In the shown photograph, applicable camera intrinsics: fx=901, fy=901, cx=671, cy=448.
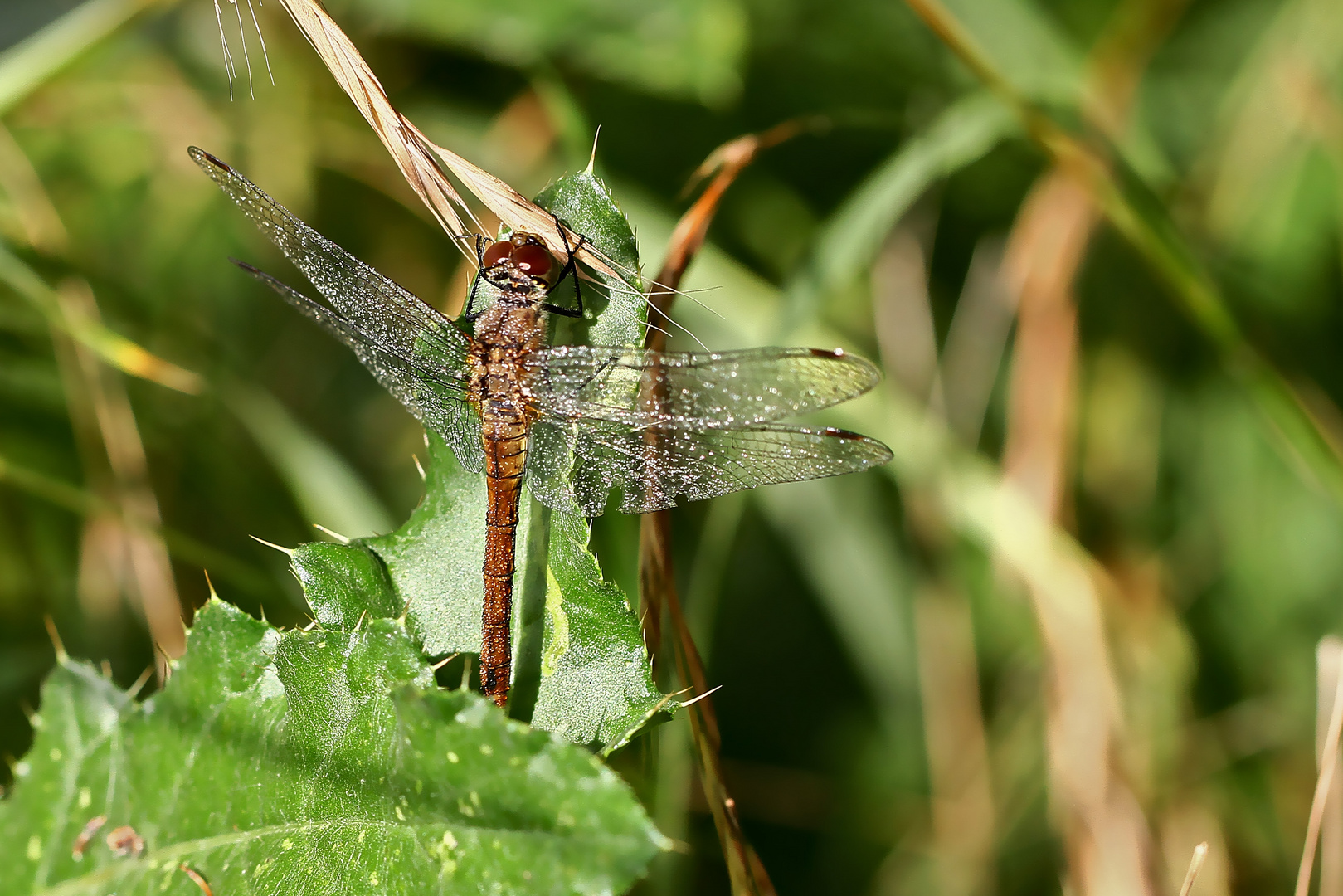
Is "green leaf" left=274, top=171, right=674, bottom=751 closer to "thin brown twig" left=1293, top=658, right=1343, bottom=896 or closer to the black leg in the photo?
the black leg

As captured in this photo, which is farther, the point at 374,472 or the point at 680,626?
the point at 374,472

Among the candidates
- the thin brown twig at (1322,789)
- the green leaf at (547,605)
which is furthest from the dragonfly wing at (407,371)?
the thin brown twig at (1322,789)

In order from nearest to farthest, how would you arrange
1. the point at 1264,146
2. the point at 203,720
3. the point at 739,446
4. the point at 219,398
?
the point at 203,720, the point at 739,446, the point at 219,398, the point at 1264,146

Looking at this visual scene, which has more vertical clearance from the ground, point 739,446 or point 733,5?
point 733,5

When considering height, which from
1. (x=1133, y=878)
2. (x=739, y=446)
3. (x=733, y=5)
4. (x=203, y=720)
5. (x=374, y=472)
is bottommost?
(x=203, y=720)

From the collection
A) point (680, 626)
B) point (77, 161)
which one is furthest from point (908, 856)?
point (77, 161)

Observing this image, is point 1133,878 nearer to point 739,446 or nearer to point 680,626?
point 680,626

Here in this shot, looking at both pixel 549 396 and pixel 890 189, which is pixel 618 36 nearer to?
pixel 890 189

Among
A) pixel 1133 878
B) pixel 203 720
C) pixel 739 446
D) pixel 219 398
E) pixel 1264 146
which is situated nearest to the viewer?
pixel 203 720
